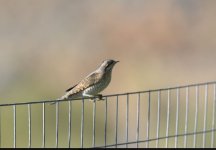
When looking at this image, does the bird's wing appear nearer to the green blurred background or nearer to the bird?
the bird

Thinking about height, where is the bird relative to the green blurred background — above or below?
below

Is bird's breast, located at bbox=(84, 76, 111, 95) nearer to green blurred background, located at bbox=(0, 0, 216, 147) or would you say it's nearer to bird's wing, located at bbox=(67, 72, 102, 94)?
bird's wing, located at bbox=(67, 72, 102, 94)

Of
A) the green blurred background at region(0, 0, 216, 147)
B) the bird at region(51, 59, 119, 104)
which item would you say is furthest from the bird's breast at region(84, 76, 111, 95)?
the green blurred background at region(0, 0, 216, 147)

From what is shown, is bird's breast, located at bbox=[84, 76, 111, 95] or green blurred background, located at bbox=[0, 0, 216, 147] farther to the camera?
green blurred background, located at bbox=[0, 0, 216, 147]

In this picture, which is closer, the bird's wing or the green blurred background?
the bird's wing

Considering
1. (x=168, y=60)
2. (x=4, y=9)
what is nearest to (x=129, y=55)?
(x=168, y=60)

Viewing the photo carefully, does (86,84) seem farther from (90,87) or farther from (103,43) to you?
(103,43)

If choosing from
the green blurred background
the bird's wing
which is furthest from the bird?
the green blurred background

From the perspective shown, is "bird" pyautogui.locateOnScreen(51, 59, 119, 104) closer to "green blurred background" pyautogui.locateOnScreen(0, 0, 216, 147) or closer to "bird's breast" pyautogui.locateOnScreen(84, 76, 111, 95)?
"bird's breast" pyautogui.locateOnScreen(84, 76, 111, 95)

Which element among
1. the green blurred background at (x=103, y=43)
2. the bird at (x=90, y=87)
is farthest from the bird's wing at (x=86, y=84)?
the green blurred background at (x=103, y=43)

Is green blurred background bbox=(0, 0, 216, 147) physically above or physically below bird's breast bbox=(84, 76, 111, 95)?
above

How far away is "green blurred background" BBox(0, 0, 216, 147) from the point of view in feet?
41.4

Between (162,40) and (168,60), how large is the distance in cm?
122

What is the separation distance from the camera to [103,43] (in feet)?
47.7
